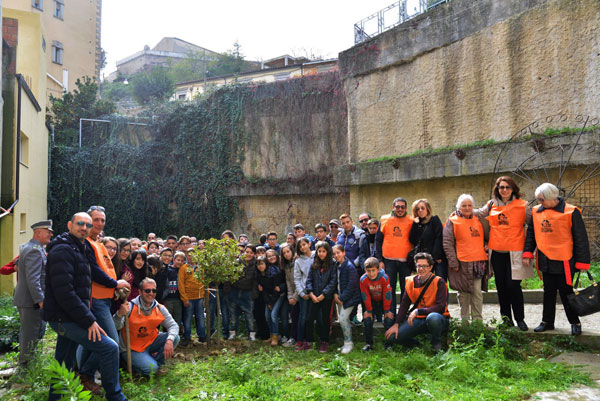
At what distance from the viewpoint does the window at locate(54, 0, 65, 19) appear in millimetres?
28931

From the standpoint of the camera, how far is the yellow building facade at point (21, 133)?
1127 cm

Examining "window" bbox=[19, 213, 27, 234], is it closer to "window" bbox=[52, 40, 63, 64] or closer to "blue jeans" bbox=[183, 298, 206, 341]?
"blue jeans" bbox=[183, 298, 206, 341]

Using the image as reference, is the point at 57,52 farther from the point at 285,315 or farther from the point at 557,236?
the point at 557,236

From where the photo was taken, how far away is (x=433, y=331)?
5910 mm

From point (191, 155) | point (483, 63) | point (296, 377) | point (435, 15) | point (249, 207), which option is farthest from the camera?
point (191, 155)

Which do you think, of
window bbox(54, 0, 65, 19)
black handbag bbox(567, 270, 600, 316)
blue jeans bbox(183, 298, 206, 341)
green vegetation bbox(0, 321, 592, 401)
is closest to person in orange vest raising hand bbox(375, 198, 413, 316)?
green vegetation bbox(0, 321, 592, 401)

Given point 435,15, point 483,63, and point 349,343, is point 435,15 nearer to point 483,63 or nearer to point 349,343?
point 483,63

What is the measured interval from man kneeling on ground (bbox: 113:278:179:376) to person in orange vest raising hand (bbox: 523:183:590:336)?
15.9ft

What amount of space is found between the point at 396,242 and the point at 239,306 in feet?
9.60

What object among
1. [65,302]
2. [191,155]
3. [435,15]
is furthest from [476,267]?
[191,155]

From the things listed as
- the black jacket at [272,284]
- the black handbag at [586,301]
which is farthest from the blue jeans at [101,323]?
the black handbag at [586,301]

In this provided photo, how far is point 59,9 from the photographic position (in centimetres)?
2933

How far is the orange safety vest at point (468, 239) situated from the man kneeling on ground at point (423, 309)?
1.88 ft

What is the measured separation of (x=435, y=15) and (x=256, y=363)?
33.4ft
